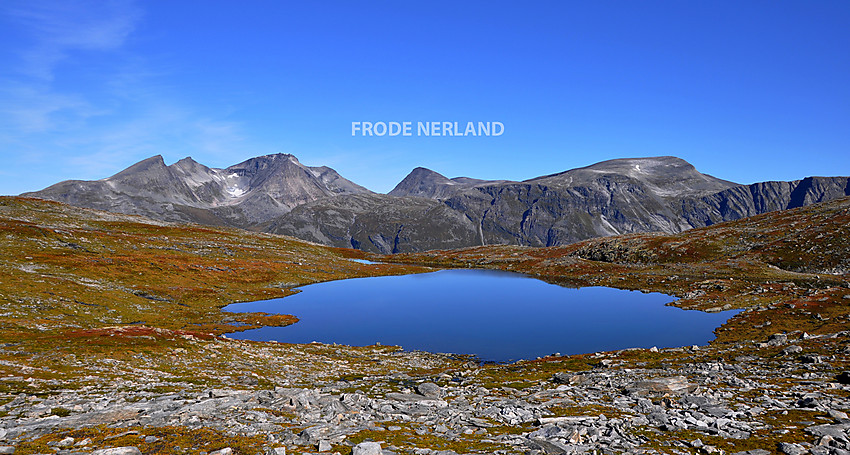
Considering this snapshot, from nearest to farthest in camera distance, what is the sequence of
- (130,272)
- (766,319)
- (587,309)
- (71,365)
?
(71,365)
(766,319)
(587,309)
(130,272)

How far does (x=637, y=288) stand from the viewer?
97625 millimetres

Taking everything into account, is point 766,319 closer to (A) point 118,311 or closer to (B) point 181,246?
(A) point 118,311

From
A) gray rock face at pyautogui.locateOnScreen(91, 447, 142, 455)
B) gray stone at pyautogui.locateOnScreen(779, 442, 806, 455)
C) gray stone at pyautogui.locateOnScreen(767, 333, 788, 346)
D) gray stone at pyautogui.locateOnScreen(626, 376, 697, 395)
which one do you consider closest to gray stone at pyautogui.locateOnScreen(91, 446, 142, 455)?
gray rock face at pyautogui.locateOnScreen(91, 447, 142, 455)

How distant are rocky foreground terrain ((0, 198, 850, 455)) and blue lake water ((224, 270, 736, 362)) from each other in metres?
5.31

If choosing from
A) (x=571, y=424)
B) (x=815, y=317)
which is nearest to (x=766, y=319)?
(x=815, y=317)

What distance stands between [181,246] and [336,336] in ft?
314

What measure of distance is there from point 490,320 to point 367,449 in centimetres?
5413

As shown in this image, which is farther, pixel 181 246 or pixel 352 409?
pixel 181 246

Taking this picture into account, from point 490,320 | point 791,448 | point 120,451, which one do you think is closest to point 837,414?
point 791,448

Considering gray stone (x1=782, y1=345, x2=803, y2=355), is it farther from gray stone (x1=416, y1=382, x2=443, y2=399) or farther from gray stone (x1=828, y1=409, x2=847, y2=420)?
gray stone (x1=416, y1=382, x2=443, y2=399)

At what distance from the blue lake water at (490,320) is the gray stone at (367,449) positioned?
31926mm

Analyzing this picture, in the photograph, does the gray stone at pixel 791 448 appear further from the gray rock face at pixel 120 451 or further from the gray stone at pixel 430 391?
the gray rock face at pixel 120 451

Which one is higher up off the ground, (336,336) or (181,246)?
(181,246)

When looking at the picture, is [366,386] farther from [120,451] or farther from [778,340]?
[778,340]
